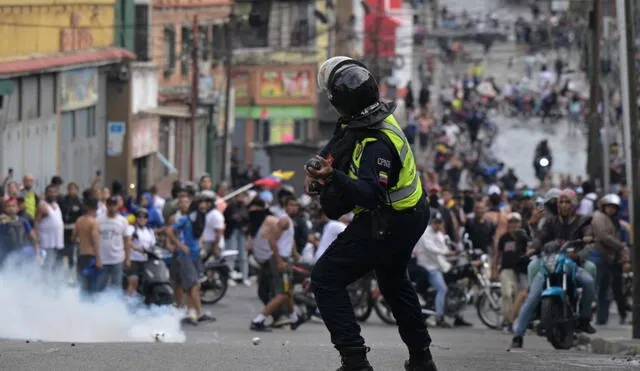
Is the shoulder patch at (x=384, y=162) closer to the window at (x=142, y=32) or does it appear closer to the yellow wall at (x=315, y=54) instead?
the window at (x=142, y=32)

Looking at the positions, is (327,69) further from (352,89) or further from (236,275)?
(236,275)

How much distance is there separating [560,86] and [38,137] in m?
55.2

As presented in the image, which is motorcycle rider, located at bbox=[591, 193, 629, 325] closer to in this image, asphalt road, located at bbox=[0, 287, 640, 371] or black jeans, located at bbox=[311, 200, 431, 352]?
asphalt road, located at bbox=[0, 287, 640, 371]

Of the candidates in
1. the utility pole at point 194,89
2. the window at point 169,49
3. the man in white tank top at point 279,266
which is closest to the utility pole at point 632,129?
the man in white tank top at point 279,266

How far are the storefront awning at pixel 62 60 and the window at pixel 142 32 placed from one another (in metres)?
3.12

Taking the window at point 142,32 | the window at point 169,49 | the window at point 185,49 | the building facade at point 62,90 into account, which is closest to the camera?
the building facade at point 62,90

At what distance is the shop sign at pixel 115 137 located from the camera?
41188 millimetres

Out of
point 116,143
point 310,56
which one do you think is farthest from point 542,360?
point 310,56

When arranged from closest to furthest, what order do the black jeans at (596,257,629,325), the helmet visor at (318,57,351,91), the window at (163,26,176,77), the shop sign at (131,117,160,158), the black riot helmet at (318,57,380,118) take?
the black riot helmet at (318,57,380,118) → the helmet visor at (318,57,351,91) → the black jeans at (596,257,629,325) → the shop sign at (131,117,160,158) → the window at (163,26,176,77)

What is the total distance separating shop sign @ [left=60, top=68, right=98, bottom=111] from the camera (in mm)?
37156

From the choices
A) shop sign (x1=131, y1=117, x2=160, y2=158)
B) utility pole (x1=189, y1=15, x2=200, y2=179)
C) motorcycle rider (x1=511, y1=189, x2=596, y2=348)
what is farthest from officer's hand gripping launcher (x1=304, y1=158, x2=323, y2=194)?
utility pole (x1=189, y1=15, x2=200, y2=179)

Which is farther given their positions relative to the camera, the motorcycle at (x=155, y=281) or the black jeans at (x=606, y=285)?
the black jeans at (x=606, y=285)

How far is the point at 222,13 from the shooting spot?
179ft

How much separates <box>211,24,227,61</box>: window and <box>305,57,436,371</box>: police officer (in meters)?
44.8
